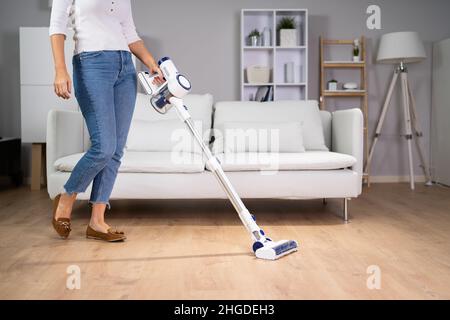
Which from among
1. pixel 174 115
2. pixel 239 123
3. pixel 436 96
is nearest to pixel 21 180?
pixel 174 115

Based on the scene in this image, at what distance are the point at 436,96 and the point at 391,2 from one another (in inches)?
37.3

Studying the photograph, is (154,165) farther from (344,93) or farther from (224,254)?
(344,93)

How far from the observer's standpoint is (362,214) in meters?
3.20

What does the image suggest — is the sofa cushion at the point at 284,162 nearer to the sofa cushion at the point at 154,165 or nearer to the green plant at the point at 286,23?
the sofa cushion at the point at 154,165

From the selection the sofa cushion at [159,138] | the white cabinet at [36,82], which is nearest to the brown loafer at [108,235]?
the sofa cushion at [159,138]

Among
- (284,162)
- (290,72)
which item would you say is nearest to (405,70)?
(290,72)

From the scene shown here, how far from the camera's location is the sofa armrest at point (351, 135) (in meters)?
2.98

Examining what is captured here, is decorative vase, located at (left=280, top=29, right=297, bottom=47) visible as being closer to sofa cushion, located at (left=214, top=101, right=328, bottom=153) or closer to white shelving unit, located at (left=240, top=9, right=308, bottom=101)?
white shelving unit, located at (left=240, top=9, right=308, bottom=101)

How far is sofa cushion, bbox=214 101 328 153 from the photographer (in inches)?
132

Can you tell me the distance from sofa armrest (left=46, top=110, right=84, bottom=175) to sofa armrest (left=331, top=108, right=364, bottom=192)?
1.54m

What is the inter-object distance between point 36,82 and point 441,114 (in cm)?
349

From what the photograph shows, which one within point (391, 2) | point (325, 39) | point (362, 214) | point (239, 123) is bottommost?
point (362, 214)

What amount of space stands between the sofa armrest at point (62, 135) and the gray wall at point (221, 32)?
6.26ft
